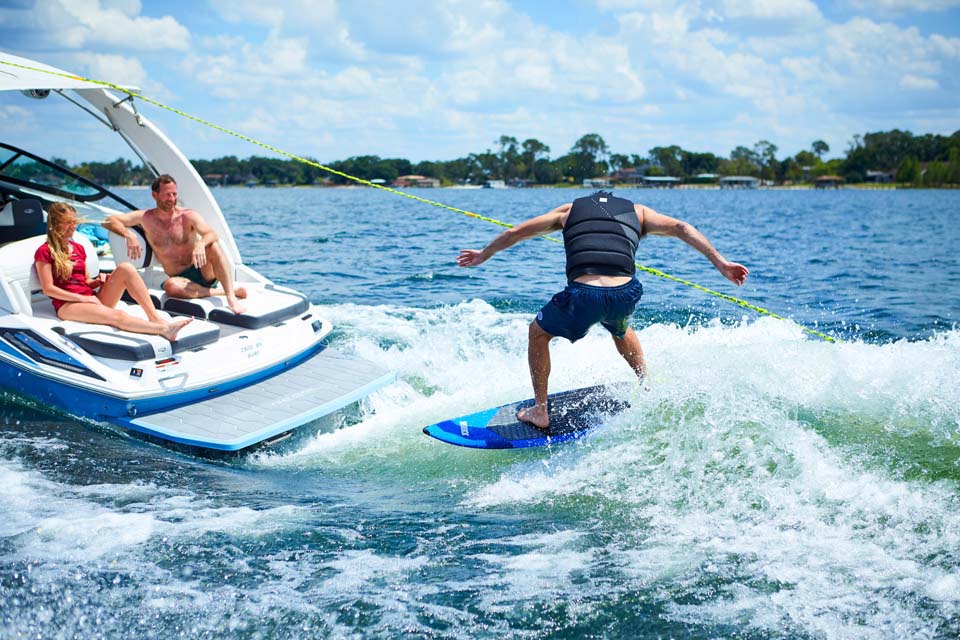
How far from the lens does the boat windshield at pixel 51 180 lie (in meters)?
8.27

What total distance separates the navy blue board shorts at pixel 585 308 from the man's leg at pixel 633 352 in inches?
16.7

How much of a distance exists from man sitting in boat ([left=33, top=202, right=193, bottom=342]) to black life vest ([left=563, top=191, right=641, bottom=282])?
3107mm

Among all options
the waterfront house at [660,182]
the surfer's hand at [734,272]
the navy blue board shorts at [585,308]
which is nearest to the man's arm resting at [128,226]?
the navy blue board shorts at [585,308]

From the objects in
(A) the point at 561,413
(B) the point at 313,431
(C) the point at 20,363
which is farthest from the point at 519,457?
(C) the point at 20,363

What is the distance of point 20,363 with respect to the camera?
241 inches

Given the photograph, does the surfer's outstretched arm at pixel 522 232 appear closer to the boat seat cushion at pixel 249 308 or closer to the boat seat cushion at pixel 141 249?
the boat seat cushion at pixel 249 308

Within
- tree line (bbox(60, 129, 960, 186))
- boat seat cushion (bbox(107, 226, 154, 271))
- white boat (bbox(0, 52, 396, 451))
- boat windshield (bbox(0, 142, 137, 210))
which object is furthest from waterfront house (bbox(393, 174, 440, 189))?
white boat (bbox(0, 52, 396, 451))

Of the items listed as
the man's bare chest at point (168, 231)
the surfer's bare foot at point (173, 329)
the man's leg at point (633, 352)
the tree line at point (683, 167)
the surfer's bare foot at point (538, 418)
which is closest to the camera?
the surfer's bare foot at point (538, 418)

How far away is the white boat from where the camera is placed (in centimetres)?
580

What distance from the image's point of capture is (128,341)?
5.93 m

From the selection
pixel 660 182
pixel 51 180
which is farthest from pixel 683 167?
pixel 51 180

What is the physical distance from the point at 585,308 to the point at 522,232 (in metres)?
0.64

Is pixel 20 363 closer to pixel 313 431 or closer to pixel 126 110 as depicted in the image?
pixel 313 431

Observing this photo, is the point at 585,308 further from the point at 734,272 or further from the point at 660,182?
the point at 660,182
